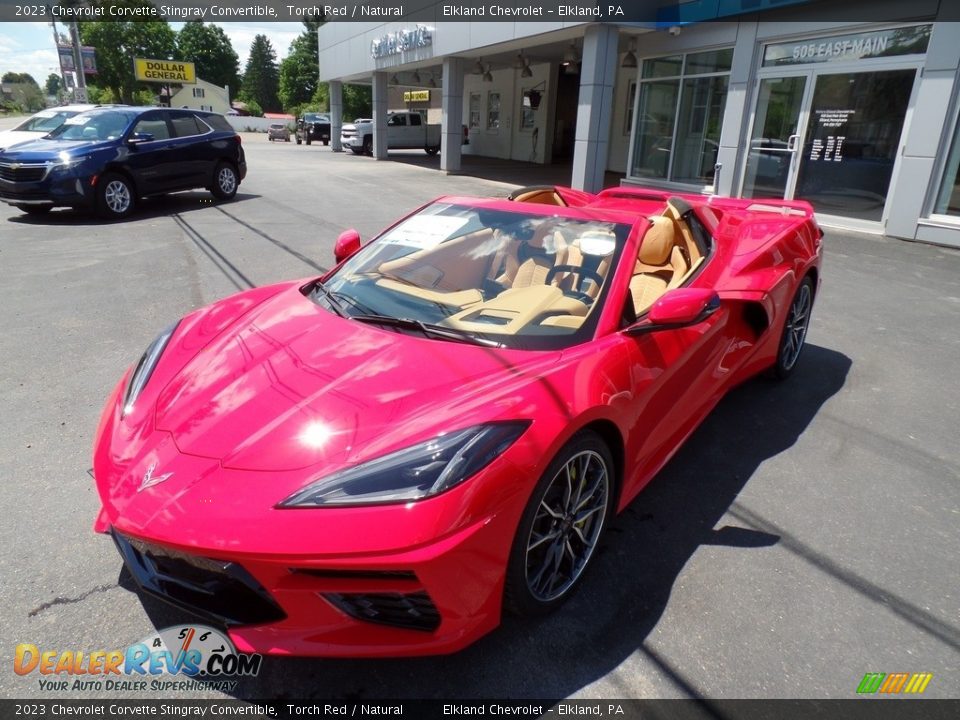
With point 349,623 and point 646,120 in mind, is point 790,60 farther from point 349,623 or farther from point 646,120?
point 349,623

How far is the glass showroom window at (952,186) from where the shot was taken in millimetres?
9336

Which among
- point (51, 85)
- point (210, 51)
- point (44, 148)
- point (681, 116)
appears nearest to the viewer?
point (44, 148)

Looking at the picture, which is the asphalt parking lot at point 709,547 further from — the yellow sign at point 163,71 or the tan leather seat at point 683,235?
the yellow sign at point 163,71

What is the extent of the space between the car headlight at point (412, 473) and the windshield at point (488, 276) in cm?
63

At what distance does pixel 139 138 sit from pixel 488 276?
10.2 metres

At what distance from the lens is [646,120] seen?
1541cm

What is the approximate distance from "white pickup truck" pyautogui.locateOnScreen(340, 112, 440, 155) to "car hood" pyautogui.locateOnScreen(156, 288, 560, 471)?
96.0 feet

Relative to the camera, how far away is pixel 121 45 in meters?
69.2

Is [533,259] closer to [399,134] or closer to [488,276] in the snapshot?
[488,276]

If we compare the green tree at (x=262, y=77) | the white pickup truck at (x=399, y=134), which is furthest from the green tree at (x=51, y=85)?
the white pickup truck at (x=399, y=134)

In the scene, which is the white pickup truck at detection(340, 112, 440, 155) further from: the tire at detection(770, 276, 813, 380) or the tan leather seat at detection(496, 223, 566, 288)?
the tan leather seat at detection(496, 223, 566, 288)

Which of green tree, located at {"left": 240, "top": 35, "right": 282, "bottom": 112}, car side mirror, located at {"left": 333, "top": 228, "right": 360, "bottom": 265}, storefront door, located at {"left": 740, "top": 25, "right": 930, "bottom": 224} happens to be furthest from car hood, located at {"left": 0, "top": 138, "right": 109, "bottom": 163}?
green tree, located at {"left": 240, "top": 35, "right": 282, "bottom": 112}

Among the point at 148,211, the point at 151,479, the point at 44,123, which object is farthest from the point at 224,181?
the point at 151,479

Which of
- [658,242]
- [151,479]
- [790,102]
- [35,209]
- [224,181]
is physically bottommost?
[35,209]
